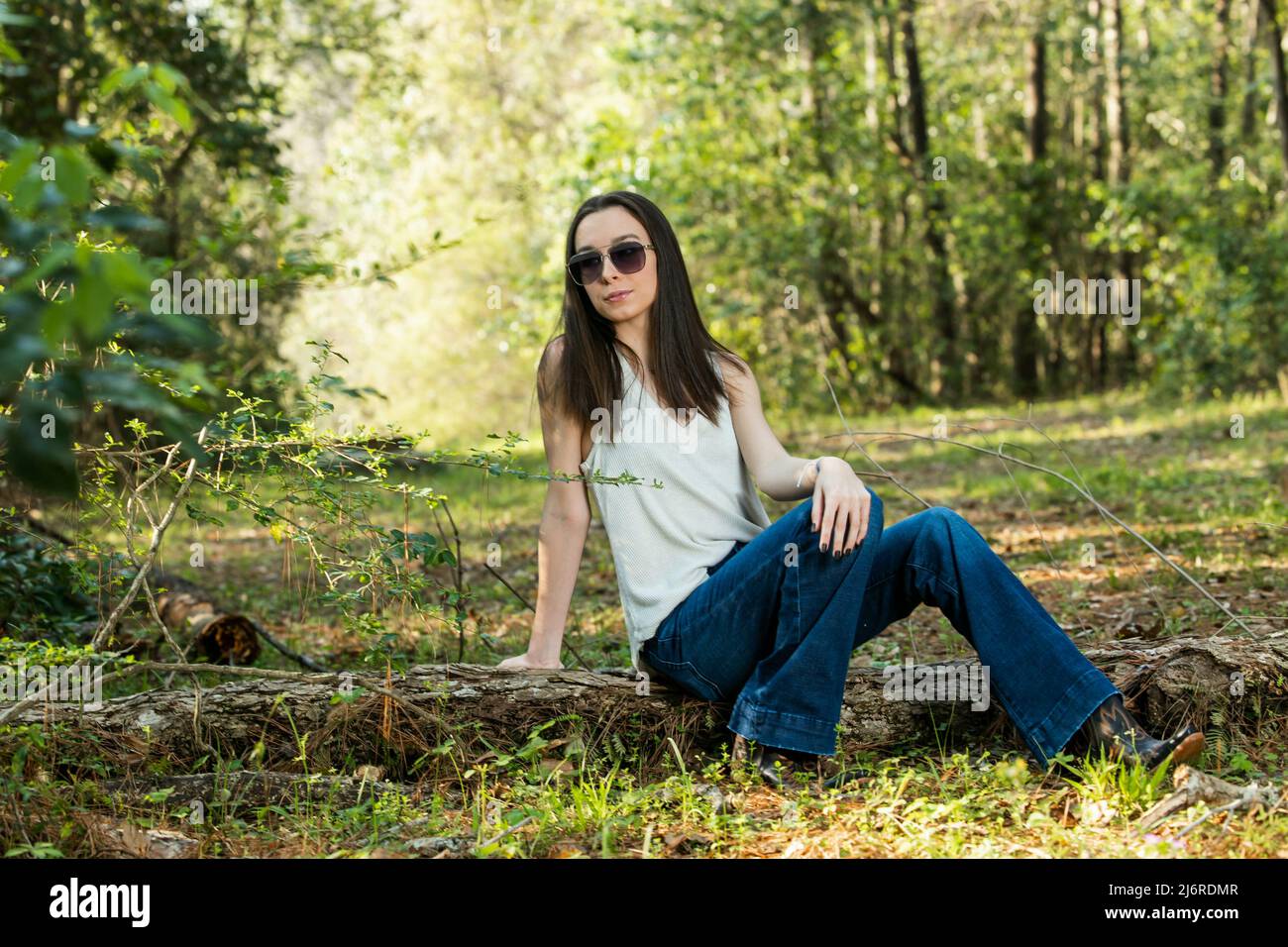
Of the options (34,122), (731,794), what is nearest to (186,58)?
(34,122)

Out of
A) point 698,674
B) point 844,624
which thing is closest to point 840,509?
point 844,624

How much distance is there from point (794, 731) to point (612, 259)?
1380mm

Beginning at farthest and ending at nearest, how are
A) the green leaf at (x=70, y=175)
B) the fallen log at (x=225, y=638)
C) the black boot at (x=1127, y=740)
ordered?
the fallen log at (x=225, y=638) → the black boot at (x=1127, y=740) → the green leaf at (x=70, y=175)

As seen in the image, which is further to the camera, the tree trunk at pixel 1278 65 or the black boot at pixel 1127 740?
the tree trunk at pixel 1278 65

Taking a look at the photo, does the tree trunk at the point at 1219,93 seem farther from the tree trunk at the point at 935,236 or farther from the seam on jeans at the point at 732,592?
the seam on jeans at the point at 732,592

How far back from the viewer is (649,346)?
3.51 m

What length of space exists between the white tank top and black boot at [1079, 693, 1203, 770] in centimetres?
100

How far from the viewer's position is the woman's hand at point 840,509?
2.97 metres

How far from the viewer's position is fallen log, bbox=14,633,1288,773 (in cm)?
319

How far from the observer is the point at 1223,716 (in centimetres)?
320
